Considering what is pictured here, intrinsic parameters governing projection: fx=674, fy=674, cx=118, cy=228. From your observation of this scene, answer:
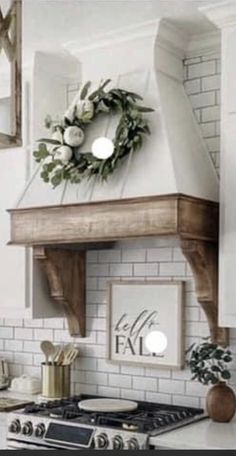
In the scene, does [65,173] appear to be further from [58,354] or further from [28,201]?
[58,354]

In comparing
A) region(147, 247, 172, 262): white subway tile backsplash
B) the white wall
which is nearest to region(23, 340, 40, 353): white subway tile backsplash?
the white wall

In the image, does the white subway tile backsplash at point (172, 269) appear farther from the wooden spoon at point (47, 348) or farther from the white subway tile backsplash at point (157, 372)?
the wooden spoon at point (47, 348)

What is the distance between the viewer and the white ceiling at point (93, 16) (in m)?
2.79

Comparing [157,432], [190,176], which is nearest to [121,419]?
[157,432]

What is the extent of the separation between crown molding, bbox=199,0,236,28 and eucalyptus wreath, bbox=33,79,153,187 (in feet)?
1.52

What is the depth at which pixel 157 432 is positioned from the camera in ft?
8.72

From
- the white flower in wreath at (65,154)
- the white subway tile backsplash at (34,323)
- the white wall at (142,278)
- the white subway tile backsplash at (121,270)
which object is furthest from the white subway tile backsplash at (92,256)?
the white flower in wreath at (65,154)

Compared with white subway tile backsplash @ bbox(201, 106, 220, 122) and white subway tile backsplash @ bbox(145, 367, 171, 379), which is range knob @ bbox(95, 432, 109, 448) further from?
white subway tile backsplash @ bbox(201, 106, 220, 122)

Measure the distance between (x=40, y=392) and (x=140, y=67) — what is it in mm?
1789

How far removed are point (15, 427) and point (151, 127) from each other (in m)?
1.47

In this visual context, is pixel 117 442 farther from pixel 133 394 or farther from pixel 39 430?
pixel 133 394

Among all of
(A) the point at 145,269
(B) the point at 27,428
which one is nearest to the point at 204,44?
(A) the point at 145,269

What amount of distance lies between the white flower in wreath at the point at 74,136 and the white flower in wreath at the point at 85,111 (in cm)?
6

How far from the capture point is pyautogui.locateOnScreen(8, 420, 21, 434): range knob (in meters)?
3.00
